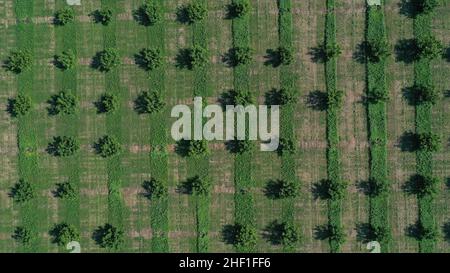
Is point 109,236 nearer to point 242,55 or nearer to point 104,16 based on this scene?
point 104,16

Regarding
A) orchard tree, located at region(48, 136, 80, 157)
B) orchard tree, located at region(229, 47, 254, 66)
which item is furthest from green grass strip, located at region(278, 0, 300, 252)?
orchard tree, located at region(48, 136, 80, 157)

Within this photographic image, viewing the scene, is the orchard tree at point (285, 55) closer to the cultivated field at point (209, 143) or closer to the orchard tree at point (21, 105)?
the cultivated field at point (209, 143)

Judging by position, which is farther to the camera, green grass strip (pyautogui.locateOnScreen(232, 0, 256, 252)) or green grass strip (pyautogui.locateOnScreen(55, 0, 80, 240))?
green grass strip (pyautogui.locateOnScreen(55, 0, 80, 240))

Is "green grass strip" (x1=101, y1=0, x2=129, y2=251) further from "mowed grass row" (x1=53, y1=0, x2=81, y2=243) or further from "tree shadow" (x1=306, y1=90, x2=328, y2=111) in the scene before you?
"tree shadow" (x1=306, y1=90, x2=328, y2=111)

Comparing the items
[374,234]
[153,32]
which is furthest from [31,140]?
[374,234]

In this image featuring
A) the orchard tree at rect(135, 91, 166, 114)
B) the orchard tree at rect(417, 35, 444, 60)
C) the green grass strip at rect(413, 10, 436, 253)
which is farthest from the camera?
the orchard tree at rect(135, 91, 166, 114)

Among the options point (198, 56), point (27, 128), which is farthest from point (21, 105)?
point (198, 56)

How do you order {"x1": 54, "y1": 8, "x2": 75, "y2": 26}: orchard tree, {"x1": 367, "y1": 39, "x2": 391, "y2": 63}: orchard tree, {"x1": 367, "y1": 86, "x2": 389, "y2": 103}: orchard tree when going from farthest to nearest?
1. {"x1": 54, "y1": 8, "x2": 75, "y2": 26}: orchard tree
2. {"x1": 367, "y1": 86, "x2": 389, "y2": 103}: orchard tree
3. {"x1": 367, "y1": 39, "x2": 391, "y2": 63}: orchard tree
